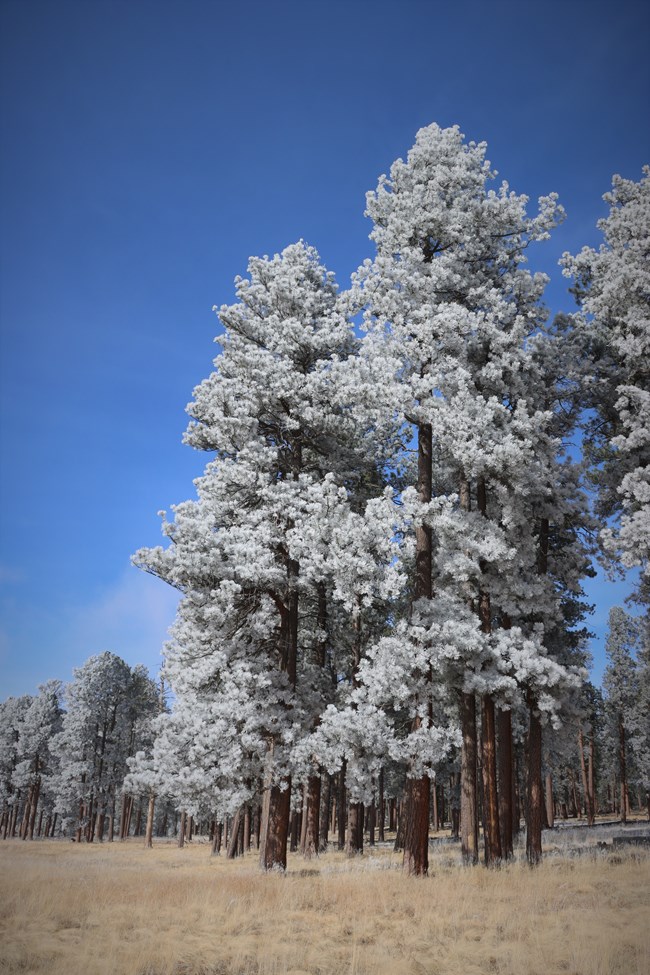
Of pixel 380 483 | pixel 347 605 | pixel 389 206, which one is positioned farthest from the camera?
pixel 380 483

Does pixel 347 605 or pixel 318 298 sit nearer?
pixel 347 605

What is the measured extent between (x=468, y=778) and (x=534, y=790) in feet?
9.12

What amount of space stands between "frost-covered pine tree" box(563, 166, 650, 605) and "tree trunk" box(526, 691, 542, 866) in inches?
194

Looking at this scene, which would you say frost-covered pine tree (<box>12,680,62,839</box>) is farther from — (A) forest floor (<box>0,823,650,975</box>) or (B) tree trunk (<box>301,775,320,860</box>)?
(A) forest floor (<box>0,823,650,975</box>)

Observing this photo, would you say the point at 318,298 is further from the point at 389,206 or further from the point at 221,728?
the point at 221,728

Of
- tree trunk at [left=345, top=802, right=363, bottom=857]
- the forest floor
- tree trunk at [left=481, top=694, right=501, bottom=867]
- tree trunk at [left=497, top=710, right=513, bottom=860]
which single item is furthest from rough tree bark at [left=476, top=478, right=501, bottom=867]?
tree trunk at [left=345, top=802, right=363, bottom=857]

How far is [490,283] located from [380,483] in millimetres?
6776

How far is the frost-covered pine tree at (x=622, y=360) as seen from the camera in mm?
15562

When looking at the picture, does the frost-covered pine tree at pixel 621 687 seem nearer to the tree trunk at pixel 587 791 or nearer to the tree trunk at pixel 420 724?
the tree trunk at pixel 587 791

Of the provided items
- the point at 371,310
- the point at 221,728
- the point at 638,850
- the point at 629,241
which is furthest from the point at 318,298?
the point at 638,850

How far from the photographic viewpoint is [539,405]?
1859 centimetres

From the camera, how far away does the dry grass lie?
7.36 m

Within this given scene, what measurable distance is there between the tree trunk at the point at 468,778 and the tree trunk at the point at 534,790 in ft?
6.22

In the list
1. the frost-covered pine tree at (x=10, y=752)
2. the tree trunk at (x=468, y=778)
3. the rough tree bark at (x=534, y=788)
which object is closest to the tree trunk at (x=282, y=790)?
the tree trunk at (x=468, y=778)
